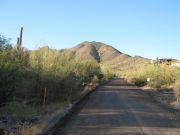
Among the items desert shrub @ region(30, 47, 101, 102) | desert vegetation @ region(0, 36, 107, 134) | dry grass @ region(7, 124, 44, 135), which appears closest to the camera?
dry grass @ region(7, 124, 44, 135)

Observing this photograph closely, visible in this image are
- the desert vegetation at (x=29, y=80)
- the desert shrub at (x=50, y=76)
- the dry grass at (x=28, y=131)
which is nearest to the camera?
the dry grass at (x=28, y=131)

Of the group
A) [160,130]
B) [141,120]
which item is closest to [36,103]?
[141,120]

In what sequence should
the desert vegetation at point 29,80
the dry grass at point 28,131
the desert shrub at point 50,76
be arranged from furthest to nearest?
the desert shrub at point 50,76
the desert vegetation at point 29,80
the dry grass at point 28,131

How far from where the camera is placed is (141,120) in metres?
23.8

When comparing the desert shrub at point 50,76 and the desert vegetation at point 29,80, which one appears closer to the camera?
the desert vegetation at point 29,80

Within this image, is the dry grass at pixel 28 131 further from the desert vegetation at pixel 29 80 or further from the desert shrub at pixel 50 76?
the desert shrub at pixel 50 76

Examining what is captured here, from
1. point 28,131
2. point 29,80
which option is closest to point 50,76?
point 29,80

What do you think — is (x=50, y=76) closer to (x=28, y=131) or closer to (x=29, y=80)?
(x=29, y=80)

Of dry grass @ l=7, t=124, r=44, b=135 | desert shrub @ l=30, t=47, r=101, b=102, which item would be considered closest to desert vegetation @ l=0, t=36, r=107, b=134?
desert shrub @ l=30, t=47, r=101, b=102

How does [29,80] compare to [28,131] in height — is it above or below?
above

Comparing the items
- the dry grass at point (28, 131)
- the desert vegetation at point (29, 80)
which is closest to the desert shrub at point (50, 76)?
the desert vegetation at point (29, 80)

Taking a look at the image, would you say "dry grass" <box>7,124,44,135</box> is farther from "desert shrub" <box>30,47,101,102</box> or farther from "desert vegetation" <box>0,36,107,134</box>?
"desert shrub" <box>30,47,101,102</box>

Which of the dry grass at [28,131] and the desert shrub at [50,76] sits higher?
the desert shrub at [50,76]

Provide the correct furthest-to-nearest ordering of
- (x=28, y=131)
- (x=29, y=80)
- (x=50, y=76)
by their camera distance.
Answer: (x=50, y=76)
(x=29, y=80)
(x=28, y=131)
